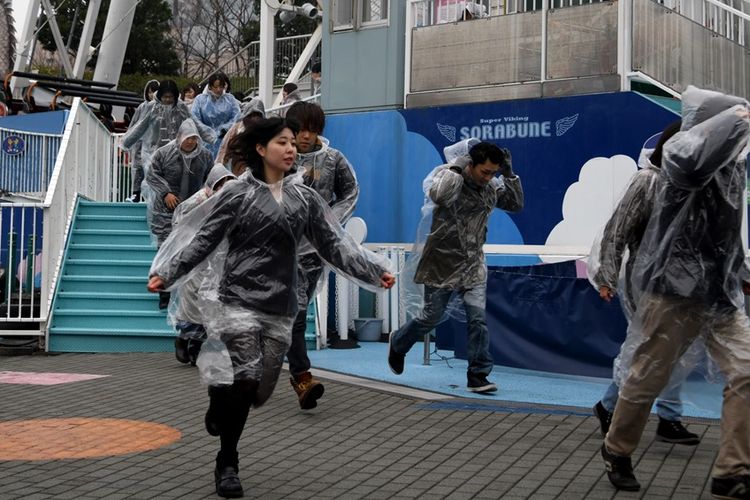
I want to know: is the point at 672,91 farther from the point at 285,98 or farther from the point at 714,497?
the point at 714,497

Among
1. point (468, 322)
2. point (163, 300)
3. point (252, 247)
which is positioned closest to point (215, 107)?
point (163, 300)

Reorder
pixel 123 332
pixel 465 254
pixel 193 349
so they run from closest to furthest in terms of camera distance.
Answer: pixel 465 254 < pixel 193 349 < pixel 123 332

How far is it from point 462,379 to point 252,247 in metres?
4.03

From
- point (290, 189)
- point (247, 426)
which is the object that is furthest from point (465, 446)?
point (290, 189)

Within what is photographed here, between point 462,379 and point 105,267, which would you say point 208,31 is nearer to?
point 105,267

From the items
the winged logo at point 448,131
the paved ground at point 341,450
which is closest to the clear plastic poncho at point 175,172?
the winged logo at point 448,131

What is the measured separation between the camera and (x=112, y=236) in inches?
496

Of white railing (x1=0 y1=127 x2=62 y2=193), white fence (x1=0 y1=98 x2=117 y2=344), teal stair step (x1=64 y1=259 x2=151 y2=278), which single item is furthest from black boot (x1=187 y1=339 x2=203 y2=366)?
white railing (x1=0 y1=127 x2=62 y2=193)

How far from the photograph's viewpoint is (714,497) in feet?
15.3

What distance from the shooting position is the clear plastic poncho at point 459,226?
7.96 m

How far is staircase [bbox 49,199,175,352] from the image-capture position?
1072 cm

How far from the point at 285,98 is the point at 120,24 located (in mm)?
11474

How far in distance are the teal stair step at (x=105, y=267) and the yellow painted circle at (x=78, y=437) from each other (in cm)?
519

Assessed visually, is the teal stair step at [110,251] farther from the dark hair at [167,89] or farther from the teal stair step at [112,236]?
the dark hair at [167,89]
